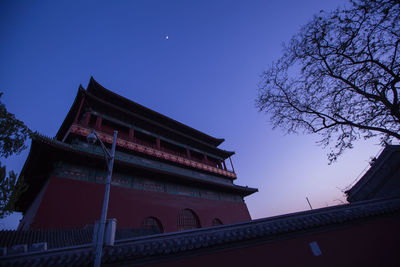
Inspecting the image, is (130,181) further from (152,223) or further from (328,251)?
(328,251)

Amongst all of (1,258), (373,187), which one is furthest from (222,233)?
(373,187)

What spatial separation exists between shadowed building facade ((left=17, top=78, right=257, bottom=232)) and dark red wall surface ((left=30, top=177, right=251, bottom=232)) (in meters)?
0.03

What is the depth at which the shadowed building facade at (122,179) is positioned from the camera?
7277mm

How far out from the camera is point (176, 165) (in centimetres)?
1337

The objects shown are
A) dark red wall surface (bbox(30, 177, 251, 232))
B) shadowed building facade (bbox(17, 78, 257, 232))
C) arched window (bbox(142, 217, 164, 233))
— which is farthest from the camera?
arched window (bbox(142, 217, 164, 233))

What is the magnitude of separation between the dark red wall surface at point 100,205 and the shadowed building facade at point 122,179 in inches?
1.2

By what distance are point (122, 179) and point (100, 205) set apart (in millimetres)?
1802

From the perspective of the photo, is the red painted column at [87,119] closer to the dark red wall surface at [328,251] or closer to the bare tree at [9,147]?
the bare tree at [9,147]

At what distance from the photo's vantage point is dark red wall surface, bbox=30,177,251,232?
6.71 meters

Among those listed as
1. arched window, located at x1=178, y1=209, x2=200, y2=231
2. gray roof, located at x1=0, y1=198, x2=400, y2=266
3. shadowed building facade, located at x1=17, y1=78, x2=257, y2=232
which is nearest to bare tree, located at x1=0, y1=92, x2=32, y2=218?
shadowed building facade, located at x1=17, y1=78, x2=257, y2=232

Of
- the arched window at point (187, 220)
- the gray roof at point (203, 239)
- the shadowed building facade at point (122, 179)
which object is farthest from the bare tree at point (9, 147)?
the arched window at point (187, 220)

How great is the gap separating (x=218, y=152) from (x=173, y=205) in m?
8.96

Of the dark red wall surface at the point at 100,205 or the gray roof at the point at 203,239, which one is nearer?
the gray roof at the point at 203,239

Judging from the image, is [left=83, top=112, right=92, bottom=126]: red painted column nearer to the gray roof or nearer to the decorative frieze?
the decorative frieze
